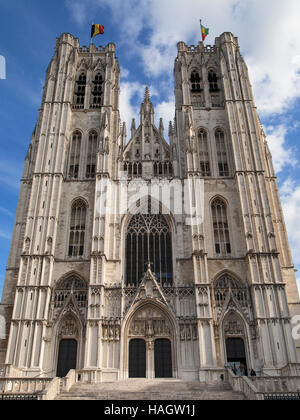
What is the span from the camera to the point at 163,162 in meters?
30.7

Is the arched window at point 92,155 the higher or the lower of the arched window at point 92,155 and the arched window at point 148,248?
the higher

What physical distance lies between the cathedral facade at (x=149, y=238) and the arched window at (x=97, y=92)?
0.12 meters

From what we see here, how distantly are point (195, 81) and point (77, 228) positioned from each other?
17.5 meters

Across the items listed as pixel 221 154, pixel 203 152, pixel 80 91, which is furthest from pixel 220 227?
pixel 80 91

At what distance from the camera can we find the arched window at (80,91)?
112ft

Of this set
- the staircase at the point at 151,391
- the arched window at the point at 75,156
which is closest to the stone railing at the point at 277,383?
→ the staircase at the point at 151,391

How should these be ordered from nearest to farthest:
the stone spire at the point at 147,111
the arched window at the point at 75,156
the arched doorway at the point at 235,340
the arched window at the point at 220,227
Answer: the arched doorway at the point at 235,340
the arched window at the point at 220,227
the arched window at the point at 75,156
the stone spire at the point at 147,111

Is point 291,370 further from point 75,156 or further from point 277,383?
point 75,156

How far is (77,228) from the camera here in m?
28.4

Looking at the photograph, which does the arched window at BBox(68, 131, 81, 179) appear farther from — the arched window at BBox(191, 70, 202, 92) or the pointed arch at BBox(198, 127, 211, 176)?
the arched window at BBox(191, 70, 202, 92)

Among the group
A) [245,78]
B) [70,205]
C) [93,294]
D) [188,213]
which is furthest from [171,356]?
[245,78]

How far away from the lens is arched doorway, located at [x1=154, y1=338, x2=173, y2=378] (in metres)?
23.3

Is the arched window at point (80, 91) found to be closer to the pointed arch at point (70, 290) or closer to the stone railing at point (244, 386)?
the pointed arch at point (70, 290)

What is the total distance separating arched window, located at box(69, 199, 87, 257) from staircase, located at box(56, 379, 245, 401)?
9344mm
